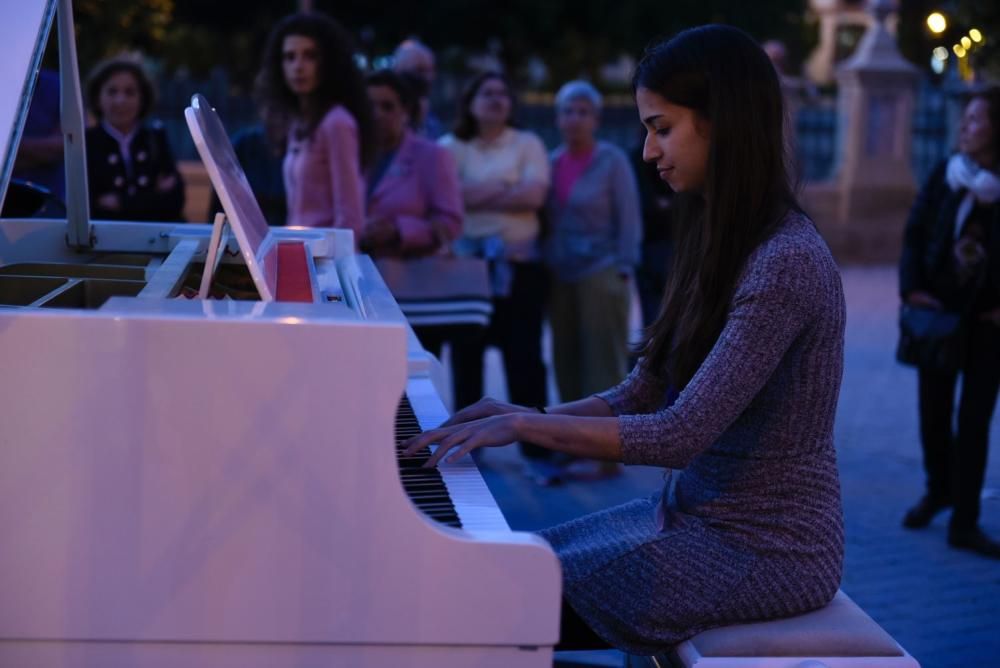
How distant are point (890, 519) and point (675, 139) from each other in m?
3.83

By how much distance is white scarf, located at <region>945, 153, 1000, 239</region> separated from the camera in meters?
5.43

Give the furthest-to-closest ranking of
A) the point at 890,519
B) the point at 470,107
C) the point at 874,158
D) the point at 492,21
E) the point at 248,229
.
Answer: the point at 492,21
the point at 874,158
the point at 470,107
the point at 890,519
the point at 248,229

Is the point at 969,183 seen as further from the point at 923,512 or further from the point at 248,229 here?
the point at 248,229

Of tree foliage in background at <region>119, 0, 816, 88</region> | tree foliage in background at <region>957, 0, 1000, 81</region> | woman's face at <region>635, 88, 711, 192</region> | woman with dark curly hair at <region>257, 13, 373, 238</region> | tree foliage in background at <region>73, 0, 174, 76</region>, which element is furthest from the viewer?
tree foliage in background at <region>119, 0, 816, 88</region>

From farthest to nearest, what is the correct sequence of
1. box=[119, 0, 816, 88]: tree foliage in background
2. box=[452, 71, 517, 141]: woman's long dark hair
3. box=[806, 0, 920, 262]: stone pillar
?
1. box=[119, 0, 816, 88]: tree foliage in background
2. box=[806, 0, 920, 262]: stone pillar
3. box=[452, 71, 517, 141]: woman's long dark hair

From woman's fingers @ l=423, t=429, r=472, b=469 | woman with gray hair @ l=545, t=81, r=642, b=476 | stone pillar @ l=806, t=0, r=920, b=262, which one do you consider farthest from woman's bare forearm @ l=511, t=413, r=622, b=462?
stone pillar @ l=806, t=0, r=920, b=262

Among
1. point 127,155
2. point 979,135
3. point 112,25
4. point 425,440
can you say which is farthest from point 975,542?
point 112,25

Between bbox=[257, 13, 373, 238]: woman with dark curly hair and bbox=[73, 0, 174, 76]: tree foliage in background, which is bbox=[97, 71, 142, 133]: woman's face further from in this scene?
bbox=[73, 0, 174, 76]: tree foliage in background

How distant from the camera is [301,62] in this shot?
17.6ft

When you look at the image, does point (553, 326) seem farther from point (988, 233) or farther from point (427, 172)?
point (988, 233)

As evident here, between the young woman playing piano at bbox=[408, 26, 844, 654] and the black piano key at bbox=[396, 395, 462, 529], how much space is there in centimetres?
5

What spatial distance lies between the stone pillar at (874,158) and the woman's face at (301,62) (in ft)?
38.5

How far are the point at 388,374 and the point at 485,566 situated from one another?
1.13ft

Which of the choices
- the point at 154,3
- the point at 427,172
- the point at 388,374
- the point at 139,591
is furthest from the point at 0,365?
the point at 154,3
